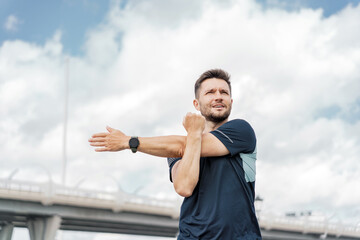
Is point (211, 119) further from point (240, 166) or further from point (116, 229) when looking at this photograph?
point (116, 229)

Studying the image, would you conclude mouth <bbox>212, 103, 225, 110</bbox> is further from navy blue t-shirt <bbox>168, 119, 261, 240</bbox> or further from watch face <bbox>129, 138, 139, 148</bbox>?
watch face <bbox>129, 138, 139, 148</bbox>

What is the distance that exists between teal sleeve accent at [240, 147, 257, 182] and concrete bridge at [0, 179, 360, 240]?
33.5 meters

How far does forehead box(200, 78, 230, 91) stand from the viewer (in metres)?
3.91

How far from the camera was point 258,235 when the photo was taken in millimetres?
3629

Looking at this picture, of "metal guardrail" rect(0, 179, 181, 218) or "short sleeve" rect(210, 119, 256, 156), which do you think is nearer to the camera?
"short sleeve" rect(210, 119, 256, 156)

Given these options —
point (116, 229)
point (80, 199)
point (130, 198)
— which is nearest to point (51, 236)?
point (80, 199)

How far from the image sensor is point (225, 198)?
348cm

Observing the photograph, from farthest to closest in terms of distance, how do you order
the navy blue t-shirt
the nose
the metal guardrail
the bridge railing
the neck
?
the bridge railing
the metal guardrail
the neck
the nose
the navy blue t-shirt

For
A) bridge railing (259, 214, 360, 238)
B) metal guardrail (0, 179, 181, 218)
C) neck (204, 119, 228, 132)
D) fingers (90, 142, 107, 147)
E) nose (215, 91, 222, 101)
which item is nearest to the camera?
fingers (90, 142, 107, 147)

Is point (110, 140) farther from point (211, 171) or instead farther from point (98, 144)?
point (211, 171)

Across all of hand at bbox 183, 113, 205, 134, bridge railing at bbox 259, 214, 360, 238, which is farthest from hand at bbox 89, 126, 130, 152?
bridge railing at bbox 259, 214, 360, 238

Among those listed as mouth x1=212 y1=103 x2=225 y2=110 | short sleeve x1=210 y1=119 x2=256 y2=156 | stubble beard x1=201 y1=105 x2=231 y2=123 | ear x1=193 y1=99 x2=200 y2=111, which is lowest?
short sleeve x1=210 y1=119 x2=256 y2=156

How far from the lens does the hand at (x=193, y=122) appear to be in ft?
11.8

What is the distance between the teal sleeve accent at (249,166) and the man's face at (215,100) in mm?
397
